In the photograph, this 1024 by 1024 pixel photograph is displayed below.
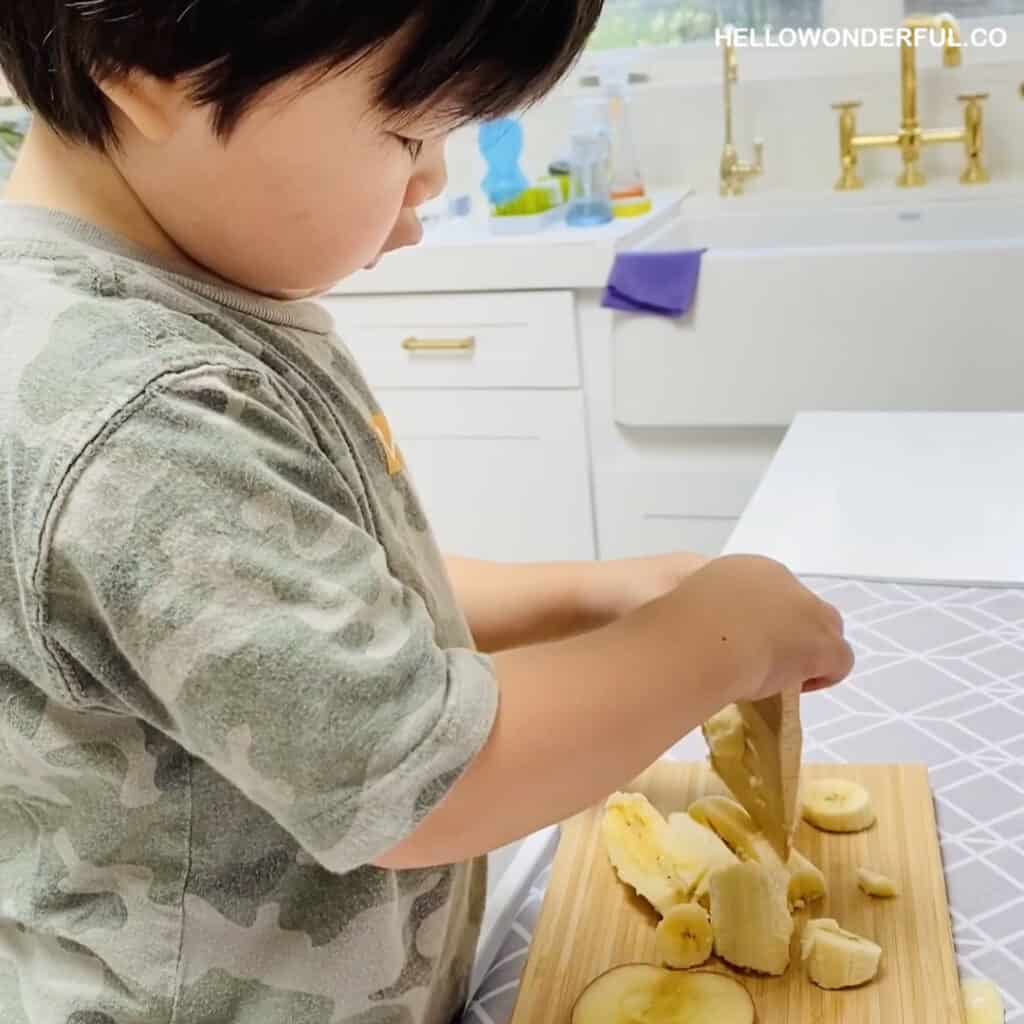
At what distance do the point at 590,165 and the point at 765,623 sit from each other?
1.78 m

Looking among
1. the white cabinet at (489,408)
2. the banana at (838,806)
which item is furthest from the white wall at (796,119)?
the banana at (838,806)

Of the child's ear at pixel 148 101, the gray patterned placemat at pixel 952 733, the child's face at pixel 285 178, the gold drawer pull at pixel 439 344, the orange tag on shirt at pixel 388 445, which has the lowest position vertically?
Result: the gold drawer pull at pixel 439 344

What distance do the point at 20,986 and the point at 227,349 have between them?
0.92 ft

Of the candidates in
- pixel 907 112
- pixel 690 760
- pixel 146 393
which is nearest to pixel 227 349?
pixel 146 393

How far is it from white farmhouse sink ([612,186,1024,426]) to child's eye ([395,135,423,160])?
1.49 m

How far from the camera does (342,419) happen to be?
0.56 meters

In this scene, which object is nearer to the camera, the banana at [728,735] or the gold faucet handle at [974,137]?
the banana at [728,735]

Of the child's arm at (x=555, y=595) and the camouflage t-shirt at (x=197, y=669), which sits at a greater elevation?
the camouflage t-shirt at (x=197, y=669)

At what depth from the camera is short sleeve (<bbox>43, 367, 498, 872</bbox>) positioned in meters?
0.42

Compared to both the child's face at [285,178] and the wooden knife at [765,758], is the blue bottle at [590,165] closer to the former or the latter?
the wooden knife at [765,758]

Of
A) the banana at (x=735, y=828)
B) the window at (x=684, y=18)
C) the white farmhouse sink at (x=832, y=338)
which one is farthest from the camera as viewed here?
the window at (x=684, y=18)

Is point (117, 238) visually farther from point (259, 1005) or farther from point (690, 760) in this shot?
point (690, 760)

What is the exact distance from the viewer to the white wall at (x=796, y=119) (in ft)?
7.51

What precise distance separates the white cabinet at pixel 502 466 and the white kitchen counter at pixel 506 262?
0.56 ft
